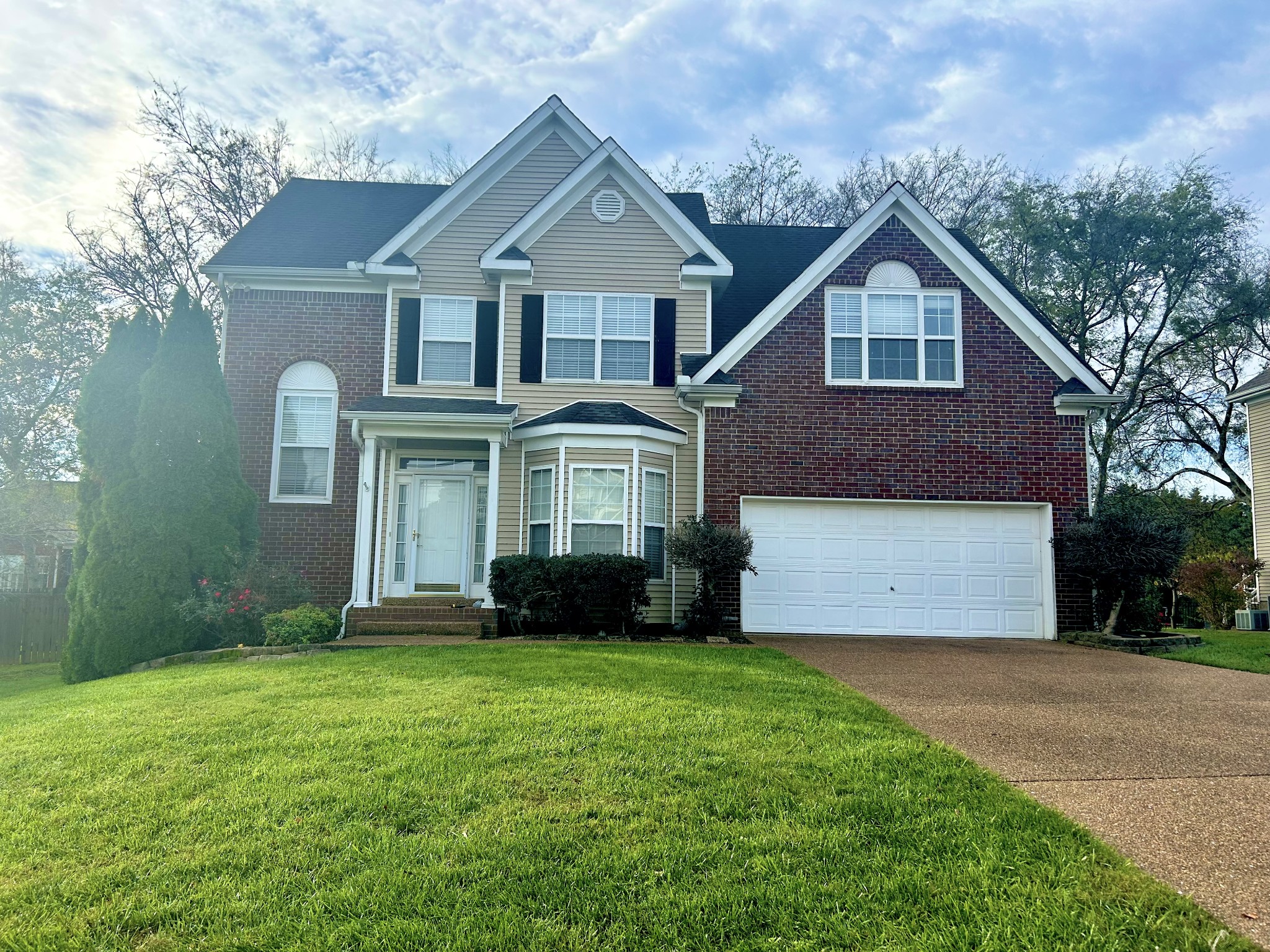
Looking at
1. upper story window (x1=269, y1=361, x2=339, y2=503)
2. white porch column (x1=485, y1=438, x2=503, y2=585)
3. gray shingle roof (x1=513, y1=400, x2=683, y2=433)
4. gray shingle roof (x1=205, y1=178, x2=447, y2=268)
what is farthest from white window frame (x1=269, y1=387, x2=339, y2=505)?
gray shingle roof (x1=513, y1=400, x2=683, y2=433)

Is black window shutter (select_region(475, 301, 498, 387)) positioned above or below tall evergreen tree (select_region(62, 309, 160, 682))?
above

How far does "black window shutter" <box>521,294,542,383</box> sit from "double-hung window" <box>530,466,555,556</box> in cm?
178

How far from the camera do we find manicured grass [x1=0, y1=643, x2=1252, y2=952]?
2982 mm

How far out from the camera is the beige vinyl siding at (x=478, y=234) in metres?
14.1

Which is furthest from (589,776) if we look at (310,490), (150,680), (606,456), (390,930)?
(310,490)

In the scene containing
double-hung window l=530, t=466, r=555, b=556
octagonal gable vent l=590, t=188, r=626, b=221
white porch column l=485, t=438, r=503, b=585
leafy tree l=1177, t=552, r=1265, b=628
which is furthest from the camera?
leafy tree l=1177, t=552, r=1265, b=628

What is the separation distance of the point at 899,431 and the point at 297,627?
31.2 feet

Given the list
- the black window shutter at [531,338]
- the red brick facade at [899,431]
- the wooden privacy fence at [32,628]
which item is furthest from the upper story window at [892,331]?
the wooden privacy fence at [32,628]

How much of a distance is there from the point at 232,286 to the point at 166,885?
13.1 meters

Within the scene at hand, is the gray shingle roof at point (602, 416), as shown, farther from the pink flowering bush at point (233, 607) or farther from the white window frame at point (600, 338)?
the pink flowering bush at point (233, 607)

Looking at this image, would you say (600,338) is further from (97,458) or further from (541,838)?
(541,838)

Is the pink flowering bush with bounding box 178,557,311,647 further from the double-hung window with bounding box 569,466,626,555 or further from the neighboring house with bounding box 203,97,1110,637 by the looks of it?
the double-hung window with bounding box 569,466,626,555

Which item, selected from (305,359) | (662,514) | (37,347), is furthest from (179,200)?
(662,514)

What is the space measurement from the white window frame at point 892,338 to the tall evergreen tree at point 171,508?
948 centimetres
